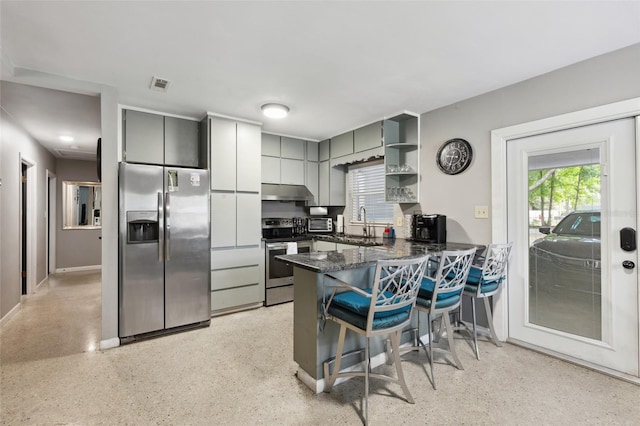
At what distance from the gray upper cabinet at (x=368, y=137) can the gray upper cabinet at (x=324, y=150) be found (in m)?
0.63

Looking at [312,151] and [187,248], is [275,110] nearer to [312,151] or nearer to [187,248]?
[312,151]

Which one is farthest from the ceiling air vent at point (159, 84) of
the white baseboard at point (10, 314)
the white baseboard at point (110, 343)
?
the white baseboard at point (10, 314)

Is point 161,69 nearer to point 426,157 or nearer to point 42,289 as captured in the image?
point 426,157

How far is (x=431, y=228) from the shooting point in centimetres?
334

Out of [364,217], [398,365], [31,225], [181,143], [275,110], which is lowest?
[398,365]

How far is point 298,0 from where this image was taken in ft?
5.87

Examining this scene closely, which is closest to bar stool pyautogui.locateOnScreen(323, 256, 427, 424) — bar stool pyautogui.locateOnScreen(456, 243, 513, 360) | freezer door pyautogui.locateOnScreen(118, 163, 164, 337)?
bar stool pyautogui.locateOnScreen(456, 243, 513, 360)

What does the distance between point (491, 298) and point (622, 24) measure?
2384 mm

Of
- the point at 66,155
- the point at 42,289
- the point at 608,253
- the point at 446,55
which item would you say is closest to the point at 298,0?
the point at 446,55

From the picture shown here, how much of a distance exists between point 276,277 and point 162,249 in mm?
1551

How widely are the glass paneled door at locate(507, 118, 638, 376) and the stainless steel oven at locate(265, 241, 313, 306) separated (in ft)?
8.69

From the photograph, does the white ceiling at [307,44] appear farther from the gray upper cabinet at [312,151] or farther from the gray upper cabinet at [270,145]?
the gray upper cabinet at [312,151]

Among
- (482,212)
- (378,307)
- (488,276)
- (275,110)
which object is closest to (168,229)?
(275,110)

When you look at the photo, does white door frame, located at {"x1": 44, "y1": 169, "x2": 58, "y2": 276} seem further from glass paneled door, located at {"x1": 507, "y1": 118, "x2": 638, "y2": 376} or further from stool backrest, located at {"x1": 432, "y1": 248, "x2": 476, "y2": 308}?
glass paneled door, located at {"x1": 507, "y1": 118, "x2": 638, "y2": 376}
